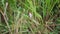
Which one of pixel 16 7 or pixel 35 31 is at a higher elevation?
pixel 16 7

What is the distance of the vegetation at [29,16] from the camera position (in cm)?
160

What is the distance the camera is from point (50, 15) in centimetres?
172

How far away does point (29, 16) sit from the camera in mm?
1673

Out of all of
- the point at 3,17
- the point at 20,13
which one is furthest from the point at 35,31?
the point at 3,17

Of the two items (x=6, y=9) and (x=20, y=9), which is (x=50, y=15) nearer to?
(x=20, y=9)

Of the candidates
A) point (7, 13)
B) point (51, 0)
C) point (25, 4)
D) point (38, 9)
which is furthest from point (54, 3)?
point (7, 13)

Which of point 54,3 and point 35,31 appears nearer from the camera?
point 35,31

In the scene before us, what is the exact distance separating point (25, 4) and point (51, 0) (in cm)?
25

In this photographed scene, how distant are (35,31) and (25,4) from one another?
0.27 metres

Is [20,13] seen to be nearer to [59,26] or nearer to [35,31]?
[35,31]

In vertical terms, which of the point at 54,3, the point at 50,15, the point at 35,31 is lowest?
the point at 35,31

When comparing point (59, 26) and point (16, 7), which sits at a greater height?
point (16, 7)

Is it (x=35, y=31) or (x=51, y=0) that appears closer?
(x=35, y=31)

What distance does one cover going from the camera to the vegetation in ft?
5.26
